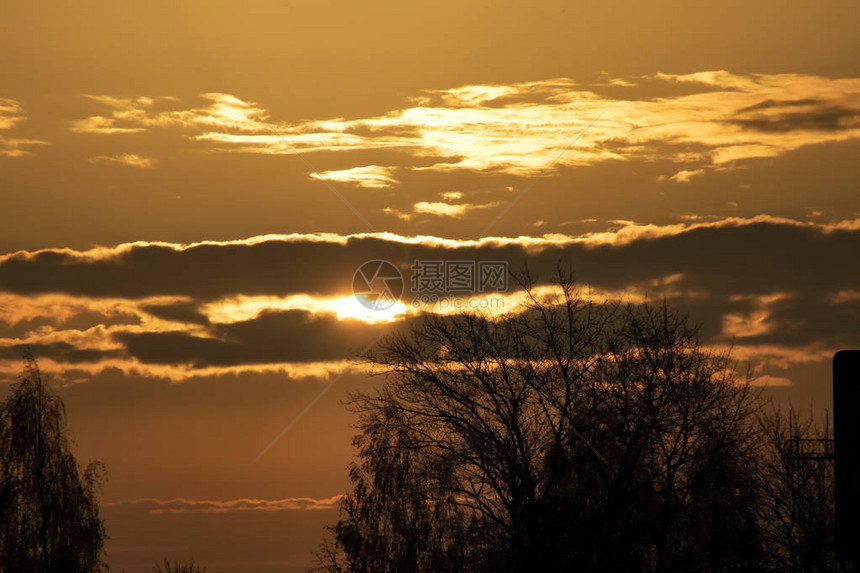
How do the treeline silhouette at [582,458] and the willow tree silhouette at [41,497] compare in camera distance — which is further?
the willow tree silhouette at [41,497]

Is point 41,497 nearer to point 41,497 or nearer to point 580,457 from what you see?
point 41,497

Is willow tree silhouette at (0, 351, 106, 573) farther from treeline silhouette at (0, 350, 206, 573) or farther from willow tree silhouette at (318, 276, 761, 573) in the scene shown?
willow tree silhouette at (318, 276, 761, 573)

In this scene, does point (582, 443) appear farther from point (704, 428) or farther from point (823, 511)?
point (823, 511)

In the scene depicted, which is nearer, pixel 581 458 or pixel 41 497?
pixel 581 458

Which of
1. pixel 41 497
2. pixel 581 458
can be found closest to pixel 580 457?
pixel 581 458

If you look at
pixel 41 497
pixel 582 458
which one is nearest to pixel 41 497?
pixel 41 497

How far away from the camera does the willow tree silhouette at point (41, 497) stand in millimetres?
41156

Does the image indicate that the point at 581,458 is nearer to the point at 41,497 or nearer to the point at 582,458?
the point at 582,458

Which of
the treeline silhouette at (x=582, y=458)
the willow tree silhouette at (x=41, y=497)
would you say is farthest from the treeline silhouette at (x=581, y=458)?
the willow tree silhouette at (x=41, y=497)

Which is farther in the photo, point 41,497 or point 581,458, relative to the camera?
point 41,497

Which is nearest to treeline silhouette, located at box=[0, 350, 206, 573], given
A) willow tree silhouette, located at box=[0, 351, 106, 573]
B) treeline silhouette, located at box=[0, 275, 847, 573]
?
willow tree silhouette, located at box=[0, 351, 106, 573]

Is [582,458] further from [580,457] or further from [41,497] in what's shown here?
[41,497]

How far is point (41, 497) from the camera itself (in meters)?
42.4

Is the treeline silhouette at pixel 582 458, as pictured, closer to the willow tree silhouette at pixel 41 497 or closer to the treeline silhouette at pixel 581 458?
the treeline silhouette at pixel 581 458
